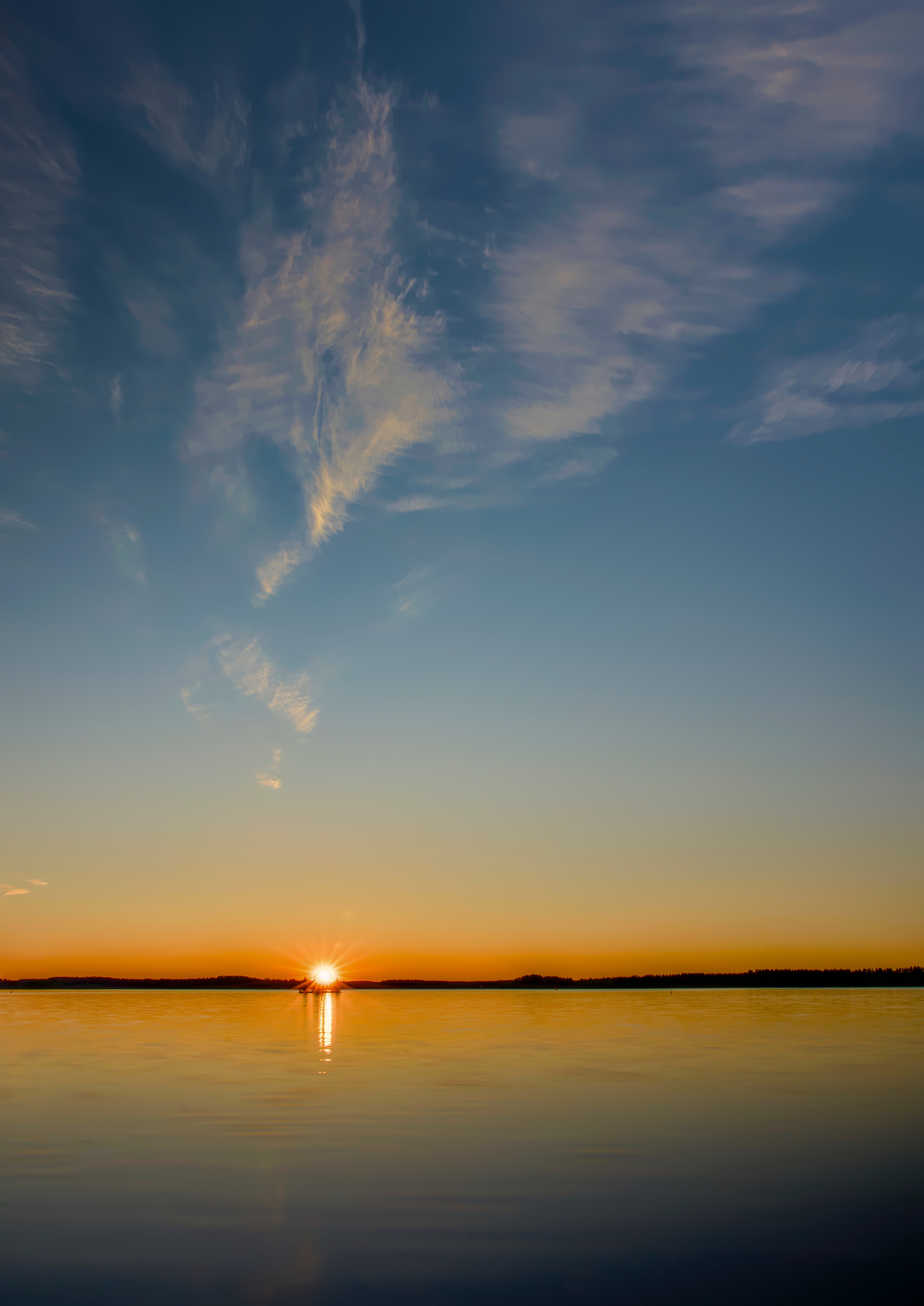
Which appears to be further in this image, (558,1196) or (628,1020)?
(628,1020)

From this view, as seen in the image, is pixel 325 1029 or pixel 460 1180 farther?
pixel 325 1029

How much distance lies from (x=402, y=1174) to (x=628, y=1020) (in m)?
67.4

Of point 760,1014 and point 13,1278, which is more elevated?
point 13,1278

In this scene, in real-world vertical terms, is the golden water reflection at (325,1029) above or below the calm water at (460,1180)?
below

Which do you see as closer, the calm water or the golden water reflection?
the calm water

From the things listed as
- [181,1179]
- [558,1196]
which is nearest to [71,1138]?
A: [181,1179]

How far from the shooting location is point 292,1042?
54312mm

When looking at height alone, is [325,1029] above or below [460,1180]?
below

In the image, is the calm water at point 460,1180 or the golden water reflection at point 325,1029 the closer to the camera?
the calm water at point 460,1180

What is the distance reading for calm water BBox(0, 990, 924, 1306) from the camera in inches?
450

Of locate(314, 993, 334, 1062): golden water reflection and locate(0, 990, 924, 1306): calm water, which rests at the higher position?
locate(0, 990, 924, 1306): calm water

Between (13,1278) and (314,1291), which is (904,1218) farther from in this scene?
(13,1278)

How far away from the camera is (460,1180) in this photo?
16797 millimetres

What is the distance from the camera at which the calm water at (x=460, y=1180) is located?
1143 centimetres
